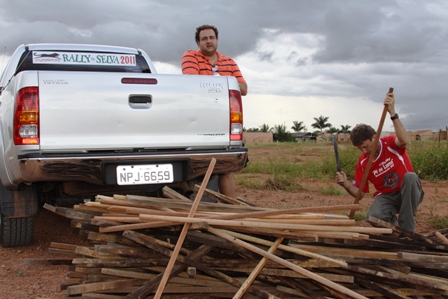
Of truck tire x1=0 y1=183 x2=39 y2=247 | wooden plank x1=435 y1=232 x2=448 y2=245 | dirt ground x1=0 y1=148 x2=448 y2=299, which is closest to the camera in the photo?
wooden plank x1=435 y1=232 x2=448 y2=245

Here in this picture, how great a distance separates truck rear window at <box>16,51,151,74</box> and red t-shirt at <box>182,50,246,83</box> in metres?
1.05

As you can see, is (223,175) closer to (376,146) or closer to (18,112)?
(376,146)

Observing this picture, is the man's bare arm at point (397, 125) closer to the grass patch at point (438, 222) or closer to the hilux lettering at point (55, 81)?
the grass patch at point (438, 222)

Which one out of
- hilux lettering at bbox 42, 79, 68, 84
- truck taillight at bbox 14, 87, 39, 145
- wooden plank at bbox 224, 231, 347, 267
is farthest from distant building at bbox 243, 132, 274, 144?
wooden plank at bbox 224, 231, 347, 267

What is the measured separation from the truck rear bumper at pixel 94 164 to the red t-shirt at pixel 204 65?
4.39 feet

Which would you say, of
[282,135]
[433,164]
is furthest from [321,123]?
[433,164]

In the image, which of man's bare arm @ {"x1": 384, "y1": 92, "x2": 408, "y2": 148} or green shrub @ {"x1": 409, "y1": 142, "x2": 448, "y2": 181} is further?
green shrub @ {"x1": 409, "y1": 142, "x2": 448, "y2": 181}

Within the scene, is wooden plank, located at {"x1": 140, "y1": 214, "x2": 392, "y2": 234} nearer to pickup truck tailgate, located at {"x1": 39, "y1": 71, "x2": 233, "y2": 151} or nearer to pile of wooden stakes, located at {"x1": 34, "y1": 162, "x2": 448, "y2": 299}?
pile of wooden stakes, located at {"x1": 34, "y1": 162, "x2": 448, "y2": 299}

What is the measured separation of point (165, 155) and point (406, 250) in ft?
6.88

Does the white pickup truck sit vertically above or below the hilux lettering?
below

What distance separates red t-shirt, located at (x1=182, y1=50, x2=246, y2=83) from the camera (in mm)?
5625

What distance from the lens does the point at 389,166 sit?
4770 millimetres

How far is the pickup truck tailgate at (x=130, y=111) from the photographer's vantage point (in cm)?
417

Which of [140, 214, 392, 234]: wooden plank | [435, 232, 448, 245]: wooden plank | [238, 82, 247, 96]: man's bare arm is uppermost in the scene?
[238, 82, 247, 96]: man's bare arm
